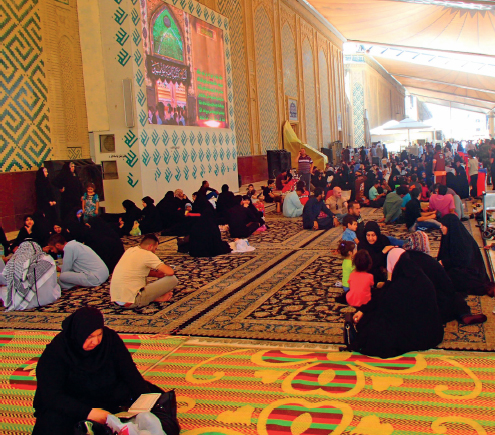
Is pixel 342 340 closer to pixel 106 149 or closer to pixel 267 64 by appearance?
pixel 106 149

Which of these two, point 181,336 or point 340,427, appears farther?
point 181,336

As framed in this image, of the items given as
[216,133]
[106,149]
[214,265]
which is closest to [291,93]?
[216,133]

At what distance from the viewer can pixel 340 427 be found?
79.0 inches

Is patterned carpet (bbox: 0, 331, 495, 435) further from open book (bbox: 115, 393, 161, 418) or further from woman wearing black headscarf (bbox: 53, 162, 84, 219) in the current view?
woman wearing black headscarf (bbox: 53, 162, 84, 219)

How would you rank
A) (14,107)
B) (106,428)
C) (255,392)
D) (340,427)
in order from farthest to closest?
(14,107) < (255,392) < (340,427) < (106,428)

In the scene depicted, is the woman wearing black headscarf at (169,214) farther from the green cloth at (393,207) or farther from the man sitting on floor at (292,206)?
the green cloth at (393,207)

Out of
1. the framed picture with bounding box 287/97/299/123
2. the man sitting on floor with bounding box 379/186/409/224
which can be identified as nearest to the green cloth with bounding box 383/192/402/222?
→ the man sitting on floor with bounding box 379/186/409/224

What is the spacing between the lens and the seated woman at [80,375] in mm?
1853

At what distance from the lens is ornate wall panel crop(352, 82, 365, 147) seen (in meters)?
26.1

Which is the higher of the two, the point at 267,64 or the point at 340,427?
the point at 267,64

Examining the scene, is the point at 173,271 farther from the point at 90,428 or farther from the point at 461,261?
the point at 90,428

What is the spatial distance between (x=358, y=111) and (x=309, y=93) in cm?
875

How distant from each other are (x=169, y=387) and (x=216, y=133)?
27.0 ft

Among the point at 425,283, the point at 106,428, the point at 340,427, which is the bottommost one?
the point at 340,427
